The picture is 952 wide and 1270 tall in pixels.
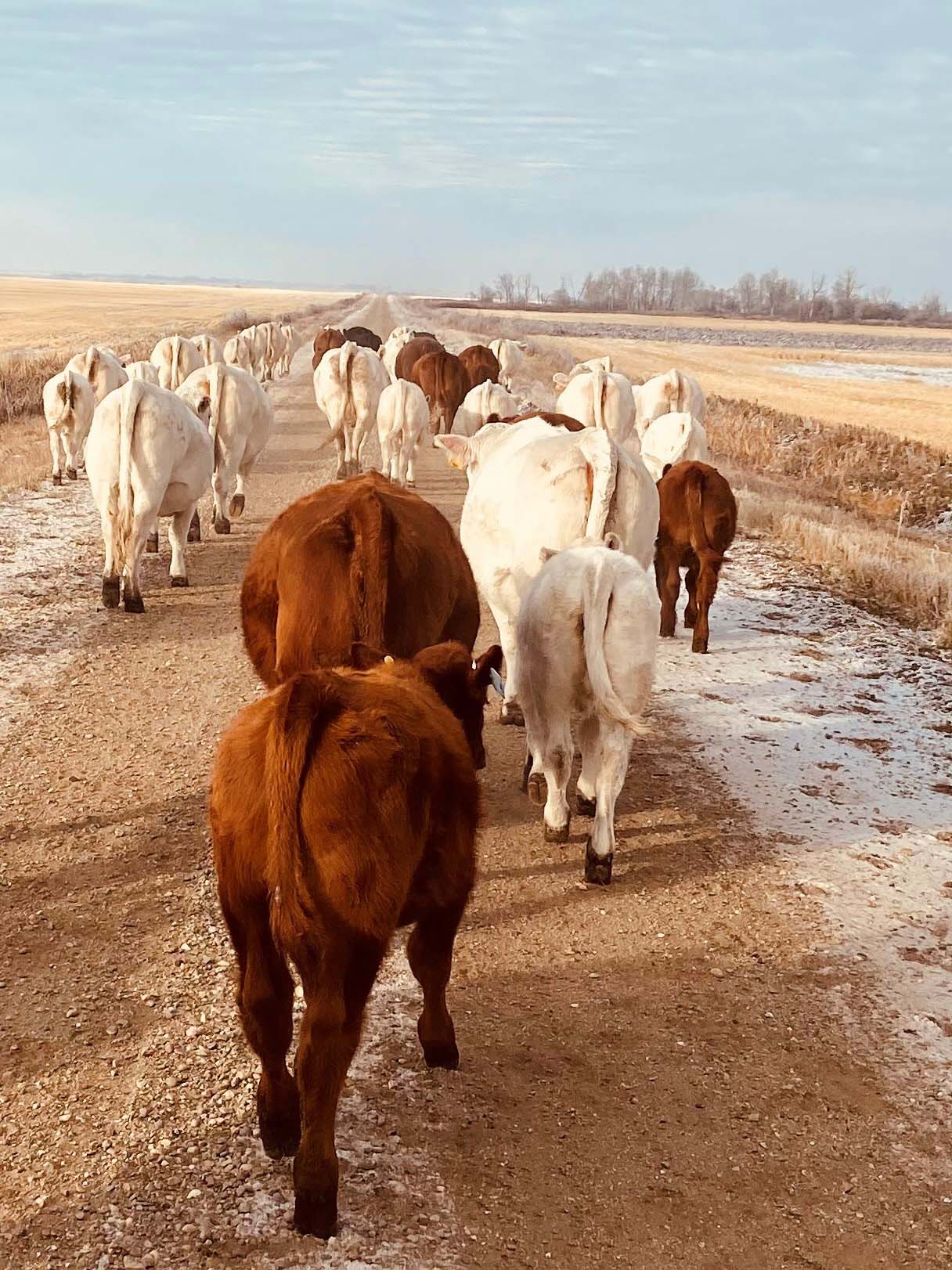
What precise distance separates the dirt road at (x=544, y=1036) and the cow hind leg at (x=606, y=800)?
4.2 inches

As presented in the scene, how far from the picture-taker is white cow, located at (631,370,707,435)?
1447 centimetres

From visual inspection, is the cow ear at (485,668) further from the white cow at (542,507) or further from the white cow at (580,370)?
the white cow at (580,370)

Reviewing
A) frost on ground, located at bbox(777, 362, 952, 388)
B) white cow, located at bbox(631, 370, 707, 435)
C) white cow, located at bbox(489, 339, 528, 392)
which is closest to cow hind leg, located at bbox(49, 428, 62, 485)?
white cow, located at bbox(631, 370, 707, 435)

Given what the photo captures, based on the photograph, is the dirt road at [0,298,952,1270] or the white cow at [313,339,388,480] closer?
the dirt road at [0,298,952,1270]

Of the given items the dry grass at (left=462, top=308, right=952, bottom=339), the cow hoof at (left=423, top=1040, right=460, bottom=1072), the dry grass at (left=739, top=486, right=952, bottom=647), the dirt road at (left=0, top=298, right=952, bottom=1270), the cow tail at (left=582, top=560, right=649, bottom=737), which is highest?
the dry grass at (left=462, top=308, right=952, bottom=339)

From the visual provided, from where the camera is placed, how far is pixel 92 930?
168 inches

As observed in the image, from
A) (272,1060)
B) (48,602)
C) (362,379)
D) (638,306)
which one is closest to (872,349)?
(362,379)

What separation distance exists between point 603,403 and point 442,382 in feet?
31.3

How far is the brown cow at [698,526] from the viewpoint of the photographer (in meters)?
8.05

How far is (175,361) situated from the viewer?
17.8 metres

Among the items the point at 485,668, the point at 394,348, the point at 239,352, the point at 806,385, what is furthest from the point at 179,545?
the point at 806,385

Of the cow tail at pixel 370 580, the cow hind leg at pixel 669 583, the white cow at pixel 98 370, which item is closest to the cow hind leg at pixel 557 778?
the cow tail at pixel 370 580

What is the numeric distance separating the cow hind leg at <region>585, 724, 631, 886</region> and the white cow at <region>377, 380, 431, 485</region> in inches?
415

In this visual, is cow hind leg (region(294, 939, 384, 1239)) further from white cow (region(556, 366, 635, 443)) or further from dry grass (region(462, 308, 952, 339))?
dry grass (region(462, 308, 952, 339))
